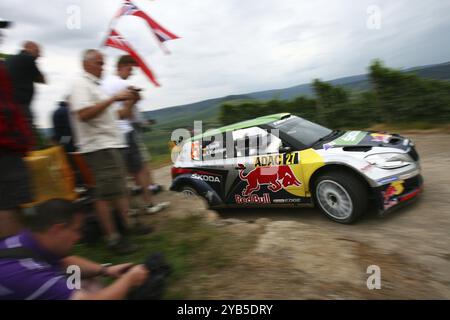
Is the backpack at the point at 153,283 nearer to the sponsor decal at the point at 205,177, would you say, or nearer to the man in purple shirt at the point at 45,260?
the man in purple shirt at the point at 45,260

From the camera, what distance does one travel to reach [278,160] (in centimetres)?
499

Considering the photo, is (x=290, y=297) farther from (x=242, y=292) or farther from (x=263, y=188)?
(x=263, y=188)

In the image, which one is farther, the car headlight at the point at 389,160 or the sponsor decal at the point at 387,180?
the car headlight at the point at 389,160

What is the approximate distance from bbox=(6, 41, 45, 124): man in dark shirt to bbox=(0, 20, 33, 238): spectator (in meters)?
1.89

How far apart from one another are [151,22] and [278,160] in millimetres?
2767

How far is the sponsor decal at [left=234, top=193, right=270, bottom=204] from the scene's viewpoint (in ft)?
16.8

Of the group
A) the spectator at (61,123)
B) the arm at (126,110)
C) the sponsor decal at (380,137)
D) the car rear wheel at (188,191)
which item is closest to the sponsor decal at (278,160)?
the sponsor decal at (380,137)

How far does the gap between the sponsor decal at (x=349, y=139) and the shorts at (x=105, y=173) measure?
10.2 feet

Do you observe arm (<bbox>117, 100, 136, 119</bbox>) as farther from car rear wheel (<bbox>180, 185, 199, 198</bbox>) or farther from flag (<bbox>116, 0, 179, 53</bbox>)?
car rear wheel (<bbox>180, 185, 199, 198</bbox>)

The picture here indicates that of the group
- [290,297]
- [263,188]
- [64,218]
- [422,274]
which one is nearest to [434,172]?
[263,188]

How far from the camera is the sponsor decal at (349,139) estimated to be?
4837 millimetres

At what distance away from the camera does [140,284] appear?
2.21 metres

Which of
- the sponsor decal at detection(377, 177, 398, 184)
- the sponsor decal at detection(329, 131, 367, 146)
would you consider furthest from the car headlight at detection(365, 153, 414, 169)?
the sponsor decal at detection(329, 131, 367, 146)

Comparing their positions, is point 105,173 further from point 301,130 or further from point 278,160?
point 301,130
